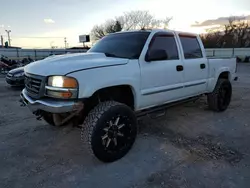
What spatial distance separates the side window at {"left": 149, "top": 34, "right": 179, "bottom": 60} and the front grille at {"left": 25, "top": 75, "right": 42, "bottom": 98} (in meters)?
1.92

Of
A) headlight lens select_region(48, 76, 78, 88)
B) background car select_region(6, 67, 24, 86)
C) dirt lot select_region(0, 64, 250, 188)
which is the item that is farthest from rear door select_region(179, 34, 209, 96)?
background car select_region(6, 67, 24, 86)

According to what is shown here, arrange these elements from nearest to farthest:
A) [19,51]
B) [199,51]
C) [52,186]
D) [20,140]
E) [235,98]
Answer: [52,186] → [20,140] → [199,51] → [235,98] → [19,51]

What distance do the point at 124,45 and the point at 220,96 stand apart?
3.06 meters

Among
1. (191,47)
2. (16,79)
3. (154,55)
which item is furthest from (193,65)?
(16,79)

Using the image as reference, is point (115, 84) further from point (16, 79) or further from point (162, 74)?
point (16, 79)

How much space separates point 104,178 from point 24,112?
377cm

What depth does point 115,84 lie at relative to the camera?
10.5ft

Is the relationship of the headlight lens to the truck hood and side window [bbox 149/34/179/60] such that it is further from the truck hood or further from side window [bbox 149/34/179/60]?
side window [bbox 149/34/179/60]

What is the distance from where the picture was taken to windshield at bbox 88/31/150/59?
375 centimetres

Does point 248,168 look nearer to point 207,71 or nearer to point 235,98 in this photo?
point 207,71

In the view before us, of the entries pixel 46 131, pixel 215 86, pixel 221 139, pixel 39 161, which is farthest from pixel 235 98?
pixel 39 161

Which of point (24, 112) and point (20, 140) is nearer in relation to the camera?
point (20, 140)

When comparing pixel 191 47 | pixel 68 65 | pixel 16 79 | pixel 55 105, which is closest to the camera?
pixel 55 105

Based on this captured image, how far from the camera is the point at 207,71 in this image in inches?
199
